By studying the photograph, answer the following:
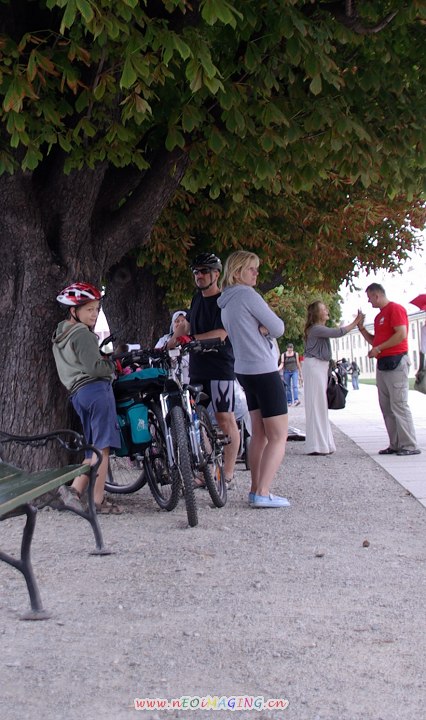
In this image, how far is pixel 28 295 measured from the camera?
27.6ft

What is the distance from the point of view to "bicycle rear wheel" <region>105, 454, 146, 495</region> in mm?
8758

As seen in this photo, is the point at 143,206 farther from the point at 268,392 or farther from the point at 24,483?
the point at 24,483

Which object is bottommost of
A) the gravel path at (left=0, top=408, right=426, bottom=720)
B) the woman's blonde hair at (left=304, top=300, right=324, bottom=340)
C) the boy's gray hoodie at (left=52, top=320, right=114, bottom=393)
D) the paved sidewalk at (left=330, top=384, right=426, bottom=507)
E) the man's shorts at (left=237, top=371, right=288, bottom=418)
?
the gravel path at (left=0, top=408, right=426, bottom=720)

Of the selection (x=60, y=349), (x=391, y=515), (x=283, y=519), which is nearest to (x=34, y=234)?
(x=60, y=349)

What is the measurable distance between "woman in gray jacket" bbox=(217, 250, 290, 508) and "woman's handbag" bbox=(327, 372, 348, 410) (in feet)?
17.1

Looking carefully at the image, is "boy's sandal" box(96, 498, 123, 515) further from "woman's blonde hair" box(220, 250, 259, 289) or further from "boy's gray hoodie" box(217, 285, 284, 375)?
"woman's blonde hair" box(220, 250, 259, 289)

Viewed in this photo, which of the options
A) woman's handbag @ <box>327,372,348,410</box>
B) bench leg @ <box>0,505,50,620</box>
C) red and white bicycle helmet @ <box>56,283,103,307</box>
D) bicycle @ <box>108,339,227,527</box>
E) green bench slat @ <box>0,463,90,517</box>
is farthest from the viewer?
woman's handbag @ <box>327,372,348,410</box>

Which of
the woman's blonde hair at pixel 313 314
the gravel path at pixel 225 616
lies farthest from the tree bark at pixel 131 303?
the gravel path at pixel 225 616

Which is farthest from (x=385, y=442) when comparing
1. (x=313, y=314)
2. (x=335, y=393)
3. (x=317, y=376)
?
(x=313, y=314)

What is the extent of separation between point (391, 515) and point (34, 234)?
3.75 meters

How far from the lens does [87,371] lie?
7.66 meters

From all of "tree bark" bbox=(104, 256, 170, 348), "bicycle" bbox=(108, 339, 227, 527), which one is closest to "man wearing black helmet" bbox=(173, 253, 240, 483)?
"bicycle" bbox=(108, 339, 227, 527)

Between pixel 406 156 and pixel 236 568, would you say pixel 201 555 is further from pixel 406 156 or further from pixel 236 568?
pixel 406 156

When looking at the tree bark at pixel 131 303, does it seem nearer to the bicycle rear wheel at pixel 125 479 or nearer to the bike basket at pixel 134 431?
the bicycle rear wheel at pixel 125 479
